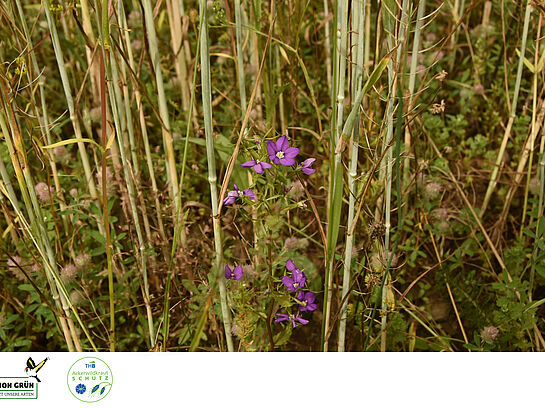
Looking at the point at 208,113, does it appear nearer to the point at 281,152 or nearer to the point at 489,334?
the point at 281,152

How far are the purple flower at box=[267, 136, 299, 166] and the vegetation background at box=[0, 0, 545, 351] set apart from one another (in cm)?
2

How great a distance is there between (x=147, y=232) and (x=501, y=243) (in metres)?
0.82

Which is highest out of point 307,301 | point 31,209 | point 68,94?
point 68,94

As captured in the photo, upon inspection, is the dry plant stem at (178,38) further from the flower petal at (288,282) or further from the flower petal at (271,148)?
the flower petal at (288,282)

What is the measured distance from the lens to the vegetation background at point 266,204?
80cm

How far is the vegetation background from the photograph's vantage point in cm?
80

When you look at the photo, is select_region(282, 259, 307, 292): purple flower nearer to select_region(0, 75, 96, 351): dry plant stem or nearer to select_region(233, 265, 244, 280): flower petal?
select_region(233, 265, 244, 280): flower petal

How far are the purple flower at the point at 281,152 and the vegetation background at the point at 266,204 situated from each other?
0.07 feet
